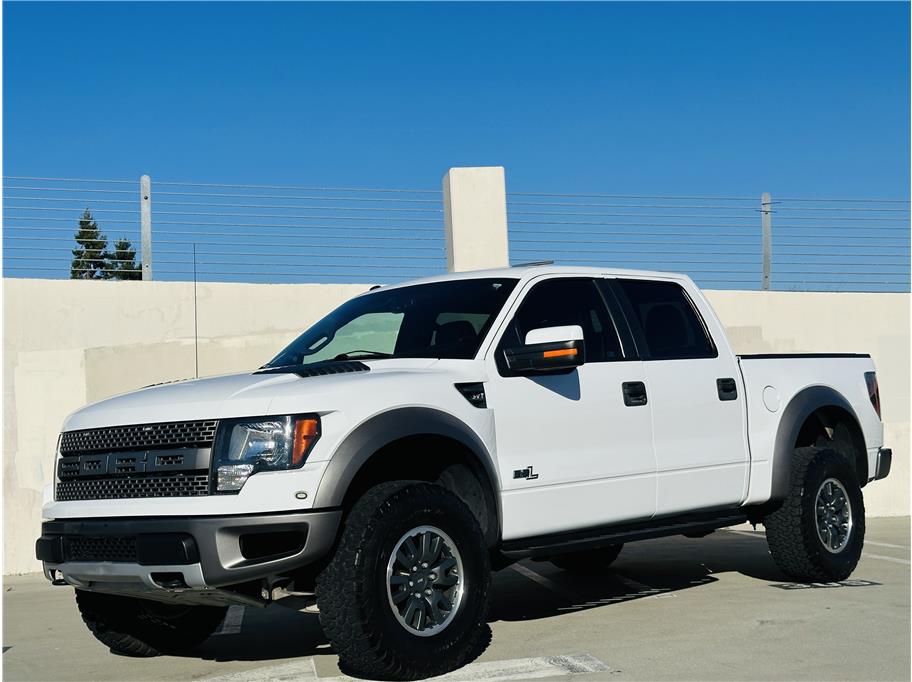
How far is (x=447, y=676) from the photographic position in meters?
4.94

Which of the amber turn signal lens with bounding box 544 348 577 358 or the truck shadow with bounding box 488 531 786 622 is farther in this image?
the truck shadow with bounding box 488 531 786 622

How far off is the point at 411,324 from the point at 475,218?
6079mm

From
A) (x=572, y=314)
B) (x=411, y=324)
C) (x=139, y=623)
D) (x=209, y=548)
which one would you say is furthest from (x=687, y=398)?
(x=139, y=623)

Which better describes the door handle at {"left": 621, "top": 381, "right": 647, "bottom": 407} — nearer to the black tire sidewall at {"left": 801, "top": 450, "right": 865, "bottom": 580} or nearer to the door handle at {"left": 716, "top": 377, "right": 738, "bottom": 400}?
the door handle at {"left": 716, "top": 377, "right": 738, "bottom": 400}

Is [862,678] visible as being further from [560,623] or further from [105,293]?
[105,293]

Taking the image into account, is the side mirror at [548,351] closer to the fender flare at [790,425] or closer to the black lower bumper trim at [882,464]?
the fender flare at [790,425]

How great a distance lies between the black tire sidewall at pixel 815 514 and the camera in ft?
23.2

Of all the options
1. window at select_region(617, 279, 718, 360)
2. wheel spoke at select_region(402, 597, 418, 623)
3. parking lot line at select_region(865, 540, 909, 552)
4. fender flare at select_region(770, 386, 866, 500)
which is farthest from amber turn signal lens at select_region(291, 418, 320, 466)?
parking lot line at select_region(865, 540, 909, 552)

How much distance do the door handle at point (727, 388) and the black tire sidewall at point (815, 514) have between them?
816 mm

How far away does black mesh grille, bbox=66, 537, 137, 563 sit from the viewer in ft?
15.6

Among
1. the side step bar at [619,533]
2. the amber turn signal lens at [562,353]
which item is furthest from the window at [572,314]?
the side step bar at [619,533]

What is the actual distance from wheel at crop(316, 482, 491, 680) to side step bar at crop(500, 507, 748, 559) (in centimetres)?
44

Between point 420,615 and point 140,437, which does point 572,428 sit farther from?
point 140,437

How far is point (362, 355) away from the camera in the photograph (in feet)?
19.1
